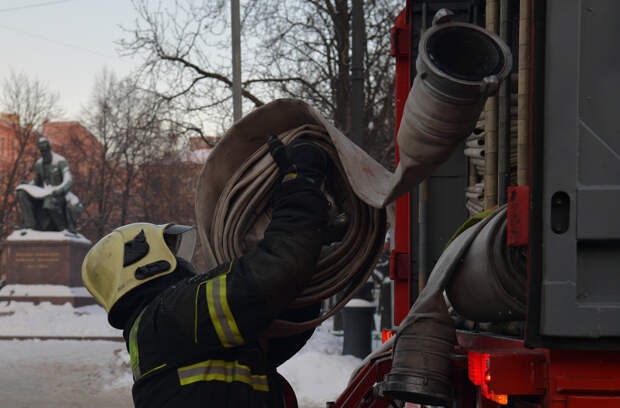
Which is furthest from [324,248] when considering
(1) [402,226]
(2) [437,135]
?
(1) [402,226]

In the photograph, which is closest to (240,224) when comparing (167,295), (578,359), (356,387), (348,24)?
(167,295)

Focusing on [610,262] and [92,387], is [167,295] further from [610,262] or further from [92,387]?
[92,387]

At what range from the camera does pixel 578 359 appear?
1.84m

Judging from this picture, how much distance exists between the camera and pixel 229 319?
2.50m

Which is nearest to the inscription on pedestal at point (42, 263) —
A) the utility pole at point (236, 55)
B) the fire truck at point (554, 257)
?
the utility pole at point (236, 55)

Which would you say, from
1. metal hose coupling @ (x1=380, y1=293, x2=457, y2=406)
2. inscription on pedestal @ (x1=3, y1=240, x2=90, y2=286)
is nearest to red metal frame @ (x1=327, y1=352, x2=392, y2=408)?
metal hose coupling @ (x1=380, y1=293, x2=457, y2=406)

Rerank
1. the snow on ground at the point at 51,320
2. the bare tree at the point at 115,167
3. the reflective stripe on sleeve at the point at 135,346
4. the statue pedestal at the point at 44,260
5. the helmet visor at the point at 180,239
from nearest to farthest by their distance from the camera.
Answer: the reflective stripe on sleeve at the point at 135,346
the helmet visor at the point at 180,239
the snow on ground at the point at 51,320
the statue pedestal at the point at 44,260
the bare tree at the point at 115,167

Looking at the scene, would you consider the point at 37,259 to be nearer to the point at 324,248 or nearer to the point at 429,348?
the point at 324,248

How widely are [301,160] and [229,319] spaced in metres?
0.61

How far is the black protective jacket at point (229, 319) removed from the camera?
248 centimetres

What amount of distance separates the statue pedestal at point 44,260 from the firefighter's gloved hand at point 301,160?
1972 centimetres

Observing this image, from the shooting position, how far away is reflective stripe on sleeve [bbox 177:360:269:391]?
2637 mm

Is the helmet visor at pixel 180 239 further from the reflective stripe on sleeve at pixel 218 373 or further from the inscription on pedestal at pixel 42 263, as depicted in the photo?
the inscription on pedestal at pixel 42 263

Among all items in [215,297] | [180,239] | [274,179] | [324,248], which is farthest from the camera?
[180,239]
